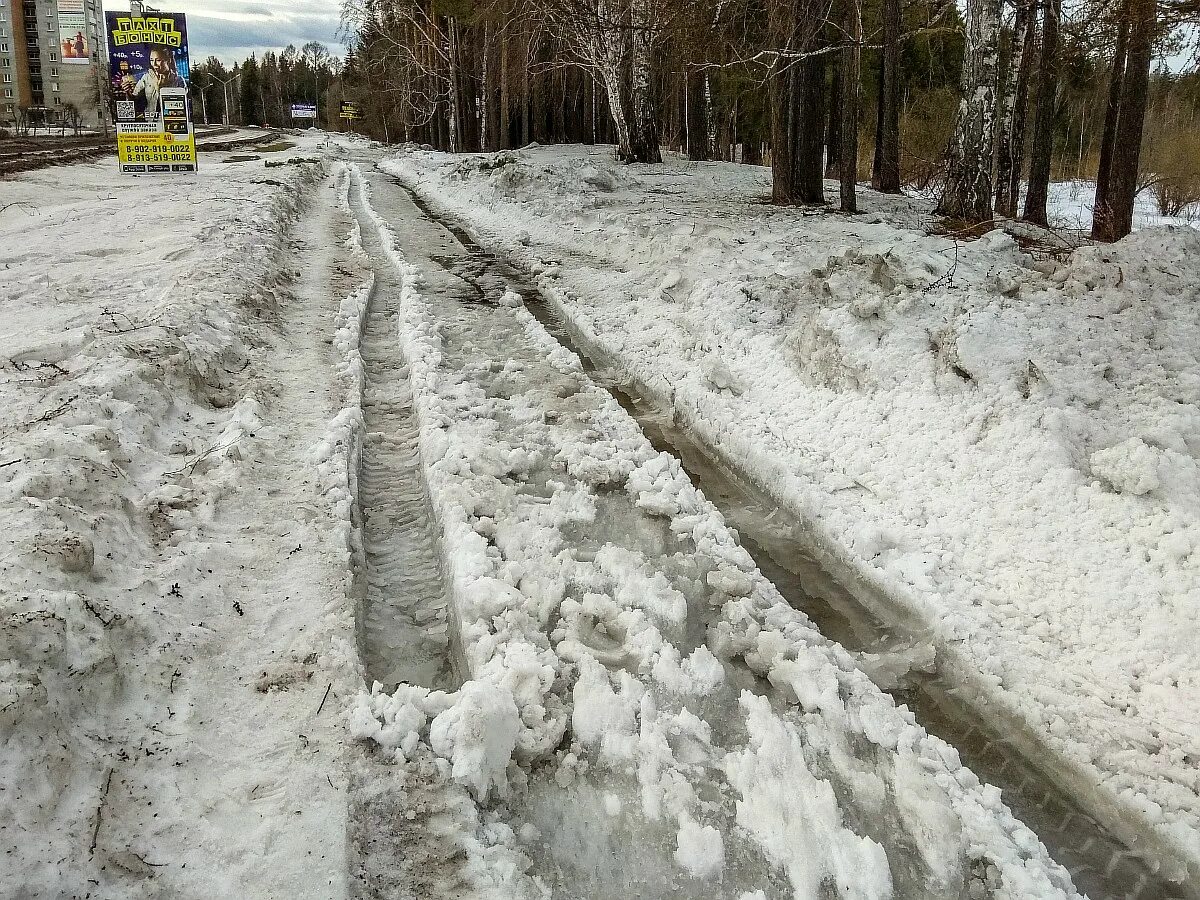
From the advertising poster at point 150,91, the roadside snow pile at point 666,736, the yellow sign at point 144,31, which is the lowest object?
the roadside snow pile at point 666,736

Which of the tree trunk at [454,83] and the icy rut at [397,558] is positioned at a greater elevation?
the tree trunk at [454,83]

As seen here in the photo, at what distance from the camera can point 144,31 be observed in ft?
65.4

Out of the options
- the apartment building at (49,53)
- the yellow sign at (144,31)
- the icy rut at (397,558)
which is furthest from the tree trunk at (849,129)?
the apartment building at (49,53)

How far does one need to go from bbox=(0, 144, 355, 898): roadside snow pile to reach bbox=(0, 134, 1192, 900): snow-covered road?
0.04ft

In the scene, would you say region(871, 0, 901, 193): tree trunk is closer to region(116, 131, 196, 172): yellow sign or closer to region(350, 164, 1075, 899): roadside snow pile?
region(350, 164, 1075, 899): roadside snow pile

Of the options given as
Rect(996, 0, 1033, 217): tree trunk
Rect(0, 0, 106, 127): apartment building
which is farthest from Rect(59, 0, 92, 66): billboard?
Rect(996, 0, 1033, 217): tree trunk

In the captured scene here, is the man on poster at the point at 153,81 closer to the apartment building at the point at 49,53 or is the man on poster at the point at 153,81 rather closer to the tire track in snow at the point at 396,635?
the tire track in snow at the point at 396,635

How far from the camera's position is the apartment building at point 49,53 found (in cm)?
8112

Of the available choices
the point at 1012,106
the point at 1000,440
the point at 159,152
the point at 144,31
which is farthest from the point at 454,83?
the point at 1000,440

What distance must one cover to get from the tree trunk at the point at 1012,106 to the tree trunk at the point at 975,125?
0.90 metres

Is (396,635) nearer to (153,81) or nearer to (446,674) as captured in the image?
(446,674)

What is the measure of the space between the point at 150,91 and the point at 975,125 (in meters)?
20.6

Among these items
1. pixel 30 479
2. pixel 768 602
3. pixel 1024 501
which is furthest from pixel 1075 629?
pixel 30 479

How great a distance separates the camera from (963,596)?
3.47 m
